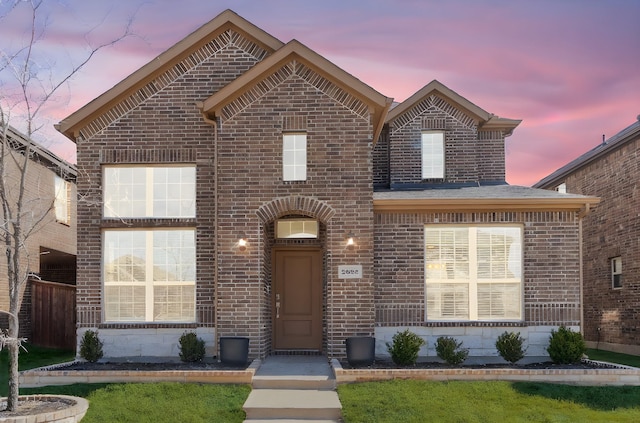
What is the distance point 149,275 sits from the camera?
1492cm

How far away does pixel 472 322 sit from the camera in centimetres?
1491

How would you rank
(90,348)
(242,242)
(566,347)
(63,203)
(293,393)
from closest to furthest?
(293,393), (566,347), (90,348), (242,242), (63,203)

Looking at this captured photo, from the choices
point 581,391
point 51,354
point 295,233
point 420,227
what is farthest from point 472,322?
point 51,354

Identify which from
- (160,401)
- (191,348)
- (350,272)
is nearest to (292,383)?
(160,401)

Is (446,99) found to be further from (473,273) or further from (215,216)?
(215,216)

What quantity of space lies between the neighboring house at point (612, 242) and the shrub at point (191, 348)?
42.4 ft

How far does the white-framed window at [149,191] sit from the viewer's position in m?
15.0

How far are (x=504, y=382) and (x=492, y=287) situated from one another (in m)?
3.51

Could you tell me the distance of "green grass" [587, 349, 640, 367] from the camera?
17058mm

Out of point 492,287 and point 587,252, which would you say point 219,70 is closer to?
point 492,287

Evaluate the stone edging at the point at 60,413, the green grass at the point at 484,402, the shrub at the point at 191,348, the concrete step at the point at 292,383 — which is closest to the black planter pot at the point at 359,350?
the concrete step at the point at 292,383

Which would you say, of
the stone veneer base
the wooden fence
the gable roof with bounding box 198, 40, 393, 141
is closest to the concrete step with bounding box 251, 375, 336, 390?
the stone veneer base

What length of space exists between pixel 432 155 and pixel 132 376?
10443 millimetres

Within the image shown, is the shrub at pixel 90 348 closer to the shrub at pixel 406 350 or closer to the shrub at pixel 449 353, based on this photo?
the shrub at pixel 406 350
